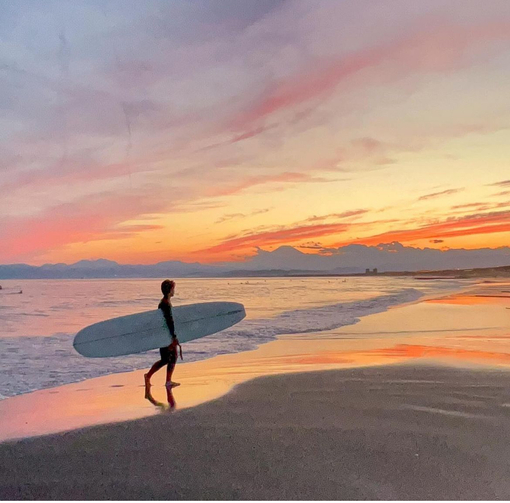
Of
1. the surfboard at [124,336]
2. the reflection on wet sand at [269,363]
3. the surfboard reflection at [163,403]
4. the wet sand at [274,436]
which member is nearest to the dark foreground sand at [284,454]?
the wet sand at [274,436]

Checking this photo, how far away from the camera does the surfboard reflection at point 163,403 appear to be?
2894 millimetres

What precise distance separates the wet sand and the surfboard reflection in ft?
0.04

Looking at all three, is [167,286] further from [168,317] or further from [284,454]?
[284,454]

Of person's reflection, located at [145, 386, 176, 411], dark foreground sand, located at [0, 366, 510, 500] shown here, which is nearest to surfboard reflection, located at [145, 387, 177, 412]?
person's reflection, located at [145, 386, 176, 411]

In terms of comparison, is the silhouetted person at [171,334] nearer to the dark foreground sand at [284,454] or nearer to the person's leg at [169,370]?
the person's leg at [169,370]

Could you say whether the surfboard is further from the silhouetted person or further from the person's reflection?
the person's reflection

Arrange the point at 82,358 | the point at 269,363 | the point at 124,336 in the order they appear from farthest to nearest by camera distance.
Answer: the point at 82,358 → the point at 269,363 → the point at 124,336

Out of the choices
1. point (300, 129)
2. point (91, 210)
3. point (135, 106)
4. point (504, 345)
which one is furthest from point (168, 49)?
point (504, 345)

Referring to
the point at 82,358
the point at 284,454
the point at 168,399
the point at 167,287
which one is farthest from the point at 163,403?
the point at 82,358

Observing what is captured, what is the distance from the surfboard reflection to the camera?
289 cm

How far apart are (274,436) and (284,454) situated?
21 centimetres

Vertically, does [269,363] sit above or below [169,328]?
below

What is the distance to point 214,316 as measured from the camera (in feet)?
12.5

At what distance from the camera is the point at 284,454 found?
2.14 metres
